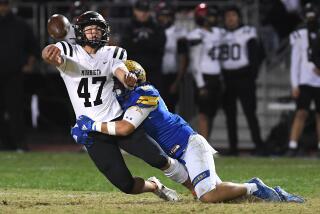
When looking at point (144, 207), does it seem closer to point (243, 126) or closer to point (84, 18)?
point (84, 18)

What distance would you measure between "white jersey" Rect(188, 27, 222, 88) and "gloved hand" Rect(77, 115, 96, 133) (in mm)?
6091

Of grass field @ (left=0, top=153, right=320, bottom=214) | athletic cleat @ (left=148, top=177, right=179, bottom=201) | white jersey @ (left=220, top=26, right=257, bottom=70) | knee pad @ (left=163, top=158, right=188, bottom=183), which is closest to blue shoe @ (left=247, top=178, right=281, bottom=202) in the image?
grass field @ (left=0, top=153, right=320, bottom=214)

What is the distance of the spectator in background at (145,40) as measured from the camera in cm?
1345

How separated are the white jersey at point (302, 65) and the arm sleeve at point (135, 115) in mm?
5905

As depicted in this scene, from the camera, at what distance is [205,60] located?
45.4 feet

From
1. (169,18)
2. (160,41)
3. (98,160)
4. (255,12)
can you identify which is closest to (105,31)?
(98,160)

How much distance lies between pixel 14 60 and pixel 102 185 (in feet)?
15.6

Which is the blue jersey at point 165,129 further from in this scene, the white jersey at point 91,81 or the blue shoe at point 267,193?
the blue shoe at point 267,193

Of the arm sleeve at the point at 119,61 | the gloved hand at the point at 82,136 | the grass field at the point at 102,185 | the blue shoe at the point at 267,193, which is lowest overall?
the grass field at the point at 102,185

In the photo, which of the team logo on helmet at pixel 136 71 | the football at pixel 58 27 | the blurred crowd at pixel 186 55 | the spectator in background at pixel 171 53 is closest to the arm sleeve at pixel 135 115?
the team logo on helmet at pixel 136 71

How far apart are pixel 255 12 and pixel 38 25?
3.56 metres

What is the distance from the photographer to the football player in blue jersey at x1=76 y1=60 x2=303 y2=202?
7.71 meters

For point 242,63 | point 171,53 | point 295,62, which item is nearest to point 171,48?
point 171,53

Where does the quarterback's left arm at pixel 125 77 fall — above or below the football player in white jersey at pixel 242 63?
above
